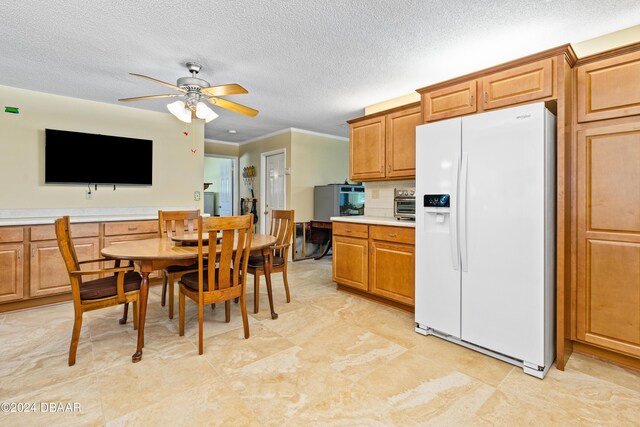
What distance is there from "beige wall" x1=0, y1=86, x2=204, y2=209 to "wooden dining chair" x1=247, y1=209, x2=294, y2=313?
184 centimetres

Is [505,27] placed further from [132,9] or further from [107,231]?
[107,231]

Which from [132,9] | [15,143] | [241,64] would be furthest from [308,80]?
[15,143]

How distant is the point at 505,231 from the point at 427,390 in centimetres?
113

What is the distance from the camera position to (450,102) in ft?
8.39

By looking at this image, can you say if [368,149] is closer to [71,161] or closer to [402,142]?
[402,142]

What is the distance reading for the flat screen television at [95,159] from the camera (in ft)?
12.0

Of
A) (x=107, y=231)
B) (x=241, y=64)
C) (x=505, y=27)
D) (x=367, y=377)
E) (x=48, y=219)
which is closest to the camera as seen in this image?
(x=367, y=377)

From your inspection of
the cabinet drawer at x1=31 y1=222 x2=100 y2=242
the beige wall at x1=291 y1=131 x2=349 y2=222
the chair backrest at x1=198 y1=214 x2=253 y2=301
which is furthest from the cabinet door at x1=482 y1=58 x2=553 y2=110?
the cabinet drawer at x1=31 y1=222 x2=100 y2=242

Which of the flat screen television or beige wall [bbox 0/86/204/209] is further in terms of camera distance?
the flat screen television

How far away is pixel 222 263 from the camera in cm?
233

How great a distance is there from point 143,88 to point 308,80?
1842 mm

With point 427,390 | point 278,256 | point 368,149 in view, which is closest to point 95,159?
point 278,256

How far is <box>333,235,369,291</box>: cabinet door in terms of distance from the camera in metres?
3.40

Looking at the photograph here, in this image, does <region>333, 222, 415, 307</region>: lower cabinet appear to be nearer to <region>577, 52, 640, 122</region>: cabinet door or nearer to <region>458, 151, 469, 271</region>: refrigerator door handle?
<region>458, 151, 469, 271</region>: refrigerator door handle
